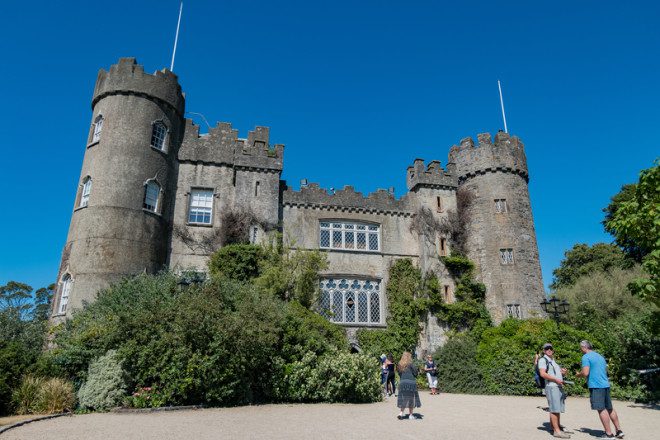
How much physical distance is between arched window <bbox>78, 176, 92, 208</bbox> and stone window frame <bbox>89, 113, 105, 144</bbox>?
209 centimetres

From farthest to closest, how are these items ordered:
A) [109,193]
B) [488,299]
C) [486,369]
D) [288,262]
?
[488,299] < [288,262] < [109,193] < [486,369]

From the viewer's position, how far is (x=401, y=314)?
23.7m

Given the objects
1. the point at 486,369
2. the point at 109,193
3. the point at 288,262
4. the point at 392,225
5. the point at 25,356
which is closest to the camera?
the point at 25,356

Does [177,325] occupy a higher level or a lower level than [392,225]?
lower

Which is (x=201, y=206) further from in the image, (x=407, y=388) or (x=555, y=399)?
(x=555, y=399)

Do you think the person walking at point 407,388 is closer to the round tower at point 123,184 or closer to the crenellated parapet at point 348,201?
the round tower at point 123,184

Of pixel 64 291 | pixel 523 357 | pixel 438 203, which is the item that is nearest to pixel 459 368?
pixel 523 357

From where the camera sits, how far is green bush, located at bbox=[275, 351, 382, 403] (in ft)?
44.7

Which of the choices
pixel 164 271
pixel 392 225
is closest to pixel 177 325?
pixel 164 271

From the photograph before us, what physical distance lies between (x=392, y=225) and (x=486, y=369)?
387 inches

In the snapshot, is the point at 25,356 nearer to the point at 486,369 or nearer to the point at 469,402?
the point at 469,402

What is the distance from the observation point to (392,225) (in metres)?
26.2

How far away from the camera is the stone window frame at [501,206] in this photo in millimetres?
25938

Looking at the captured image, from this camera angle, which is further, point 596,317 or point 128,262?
point 596,317
